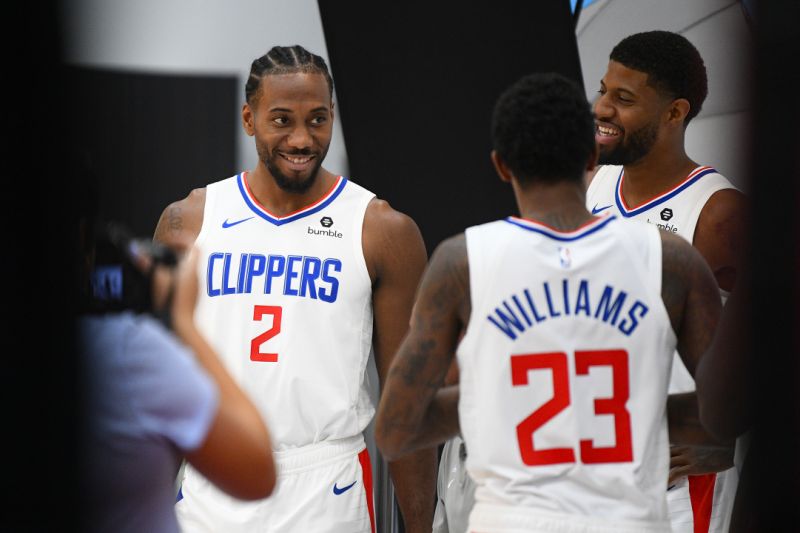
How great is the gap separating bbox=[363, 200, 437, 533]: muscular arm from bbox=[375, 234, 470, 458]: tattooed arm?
90cm

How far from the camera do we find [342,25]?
4.25 metres

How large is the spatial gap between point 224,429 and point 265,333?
1.42m

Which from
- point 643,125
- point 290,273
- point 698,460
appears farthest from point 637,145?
point 290,273

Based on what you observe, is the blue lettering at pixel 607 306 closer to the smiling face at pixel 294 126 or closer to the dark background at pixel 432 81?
the smiling face at pixel 294 126

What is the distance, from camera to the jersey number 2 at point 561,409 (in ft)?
6.77

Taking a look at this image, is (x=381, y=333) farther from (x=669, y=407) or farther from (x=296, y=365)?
(x=669, y=407)

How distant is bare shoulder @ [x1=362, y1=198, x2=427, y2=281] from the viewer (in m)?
3.10

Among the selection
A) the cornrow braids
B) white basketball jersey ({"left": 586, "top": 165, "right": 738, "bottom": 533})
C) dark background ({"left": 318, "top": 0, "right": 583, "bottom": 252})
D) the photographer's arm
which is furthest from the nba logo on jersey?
dark background ({"left": 318, "top": 0, "right": 583, "bottom": 252})

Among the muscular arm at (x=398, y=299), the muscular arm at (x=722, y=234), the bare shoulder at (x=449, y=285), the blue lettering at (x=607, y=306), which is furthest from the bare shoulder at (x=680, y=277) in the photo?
the muscular arm at (x=398, y=299)

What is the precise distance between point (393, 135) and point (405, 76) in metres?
0.22

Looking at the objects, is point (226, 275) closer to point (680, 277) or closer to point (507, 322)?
point (507, 322)

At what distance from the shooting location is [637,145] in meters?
3.31

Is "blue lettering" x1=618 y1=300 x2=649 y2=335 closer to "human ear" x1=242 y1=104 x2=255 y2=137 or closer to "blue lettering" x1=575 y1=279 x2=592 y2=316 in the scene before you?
"blue lettering" x1=575 y1=279 x2=592 y2=316

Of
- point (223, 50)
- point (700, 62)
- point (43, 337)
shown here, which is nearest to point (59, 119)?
point (43, 337)
